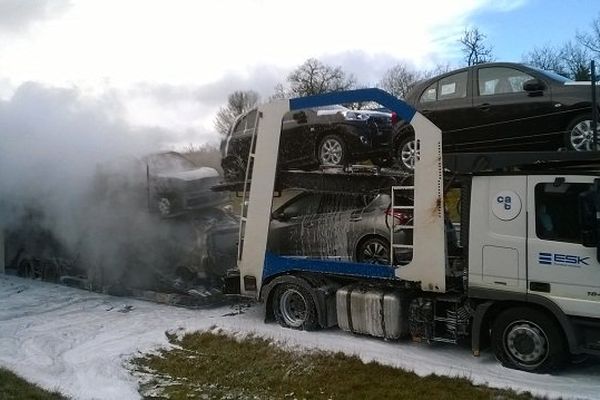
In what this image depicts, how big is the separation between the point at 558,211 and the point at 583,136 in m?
1.81

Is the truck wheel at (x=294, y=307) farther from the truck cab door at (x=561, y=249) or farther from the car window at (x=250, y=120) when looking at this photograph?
the car window at (x=250, y=120)

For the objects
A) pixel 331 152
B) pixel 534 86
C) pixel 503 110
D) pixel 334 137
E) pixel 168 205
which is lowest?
pixel 168 205

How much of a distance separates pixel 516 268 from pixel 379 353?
1939 millimetres

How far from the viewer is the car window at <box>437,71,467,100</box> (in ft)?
28.1

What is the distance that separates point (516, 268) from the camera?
649 cm

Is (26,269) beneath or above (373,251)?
beneath

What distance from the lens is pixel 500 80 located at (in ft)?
27.1

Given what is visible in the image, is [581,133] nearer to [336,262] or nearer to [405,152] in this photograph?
[405,152]

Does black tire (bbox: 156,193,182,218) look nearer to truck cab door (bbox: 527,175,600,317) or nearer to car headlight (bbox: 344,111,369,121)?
car headlight (bbox: 344,111,369,121)

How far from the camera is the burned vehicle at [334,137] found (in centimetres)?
936

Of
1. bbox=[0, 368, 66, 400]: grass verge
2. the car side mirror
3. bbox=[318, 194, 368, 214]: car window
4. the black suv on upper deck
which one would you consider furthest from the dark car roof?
bbox=[0, 368, 66, 400]: grass verge

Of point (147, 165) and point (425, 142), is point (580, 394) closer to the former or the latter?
point (425, 142)

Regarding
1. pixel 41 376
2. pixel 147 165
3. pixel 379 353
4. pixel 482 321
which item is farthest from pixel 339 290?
pixel 147 165

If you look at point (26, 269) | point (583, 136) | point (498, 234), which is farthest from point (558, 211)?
point (26, 269)
